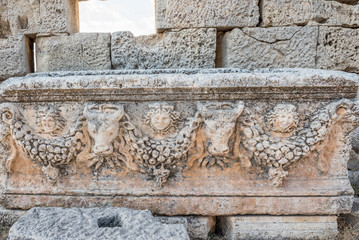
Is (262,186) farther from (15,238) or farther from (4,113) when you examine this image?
(4,113)

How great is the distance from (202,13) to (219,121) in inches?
52.3

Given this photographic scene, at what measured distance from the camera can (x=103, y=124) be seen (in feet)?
5.56

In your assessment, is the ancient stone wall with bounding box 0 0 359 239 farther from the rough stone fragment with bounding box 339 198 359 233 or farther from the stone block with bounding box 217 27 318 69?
the stone block with bounding box 217 27 318 69

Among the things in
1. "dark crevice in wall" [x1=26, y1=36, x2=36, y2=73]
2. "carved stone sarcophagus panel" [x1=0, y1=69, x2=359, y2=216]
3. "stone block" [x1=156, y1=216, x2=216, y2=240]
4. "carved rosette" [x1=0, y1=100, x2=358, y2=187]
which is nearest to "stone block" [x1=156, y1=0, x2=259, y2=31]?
"carved stone sarcophagus panel" [x1=0, y1=69, x2=359, y2=216]

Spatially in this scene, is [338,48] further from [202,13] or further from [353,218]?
[353,218]

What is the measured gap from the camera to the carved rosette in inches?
67.0

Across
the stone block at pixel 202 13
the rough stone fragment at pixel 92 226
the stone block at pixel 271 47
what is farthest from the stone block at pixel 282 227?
the stone block at pixel 202 13

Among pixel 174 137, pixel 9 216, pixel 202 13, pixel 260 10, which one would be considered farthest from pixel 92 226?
pixel 260 10

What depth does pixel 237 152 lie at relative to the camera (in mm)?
1791

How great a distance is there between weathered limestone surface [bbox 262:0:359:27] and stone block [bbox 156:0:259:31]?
0.17m

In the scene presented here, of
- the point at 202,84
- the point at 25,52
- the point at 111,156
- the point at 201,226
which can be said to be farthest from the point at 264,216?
the point at 25,52

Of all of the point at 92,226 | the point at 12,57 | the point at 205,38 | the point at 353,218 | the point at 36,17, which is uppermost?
the point at 36,17

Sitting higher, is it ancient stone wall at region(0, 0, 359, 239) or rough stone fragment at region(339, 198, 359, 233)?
ancient stone wall at region(0, 0, 359, 239)

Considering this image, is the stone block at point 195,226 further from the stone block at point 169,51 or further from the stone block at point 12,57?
the stone block at point 12,57
